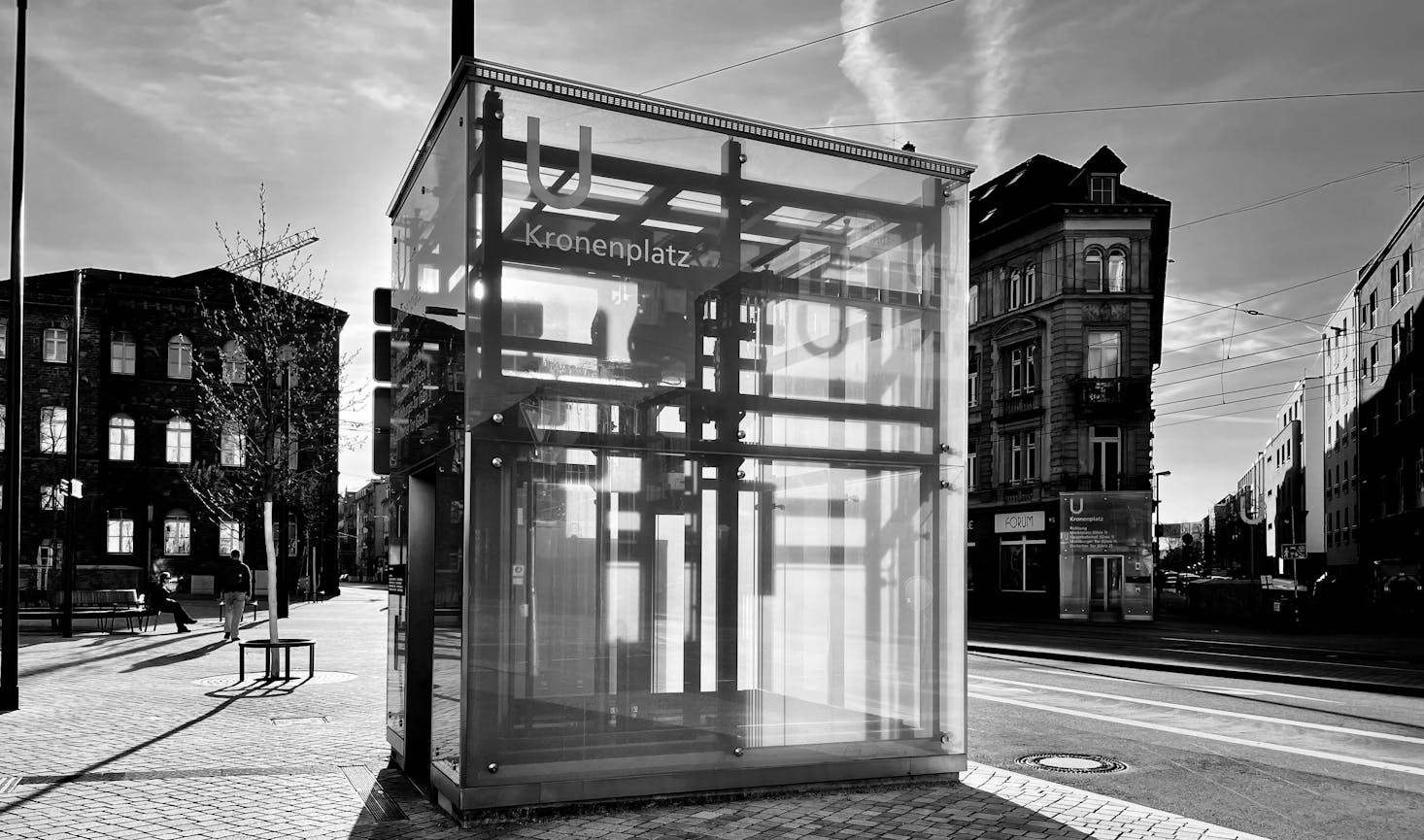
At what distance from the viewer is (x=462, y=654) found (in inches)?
254

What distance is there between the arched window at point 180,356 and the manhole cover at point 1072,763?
48628 millimetres

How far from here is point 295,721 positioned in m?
10.7

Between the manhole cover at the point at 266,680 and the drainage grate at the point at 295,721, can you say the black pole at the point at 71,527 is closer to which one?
the manhole cover at the point at 266,680

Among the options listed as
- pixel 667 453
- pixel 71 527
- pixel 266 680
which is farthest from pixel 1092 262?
pixel 667 453

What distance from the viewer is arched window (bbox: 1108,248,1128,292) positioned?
41.3 metres

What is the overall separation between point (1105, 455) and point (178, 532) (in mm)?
37324

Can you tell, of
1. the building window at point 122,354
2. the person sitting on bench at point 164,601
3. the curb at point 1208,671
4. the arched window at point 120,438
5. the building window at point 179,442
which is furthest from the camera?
the building window at point 179,442

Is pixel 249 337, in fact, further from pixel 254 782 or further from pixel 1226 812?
pixel 1226 812

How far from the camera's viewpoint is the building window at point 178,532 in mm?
49688

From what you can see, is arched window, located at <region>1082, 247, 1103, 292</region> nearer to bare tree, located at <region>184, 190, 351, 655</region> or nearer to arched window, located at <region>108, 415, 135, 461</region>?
bare tree, located at <region>184, 190, 351, 655</region>

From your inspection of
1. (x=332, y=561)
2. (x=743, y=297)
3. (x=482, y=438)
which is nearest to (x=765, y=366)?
(x=743, y=297)

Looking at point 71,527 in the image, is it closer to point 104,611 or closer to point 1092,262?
point 104,611

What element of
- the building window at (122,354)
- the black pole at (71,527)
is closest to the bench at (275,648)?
the black pole at (71,527)

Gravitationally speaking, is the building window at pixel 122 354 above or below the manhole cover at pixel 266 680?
above
